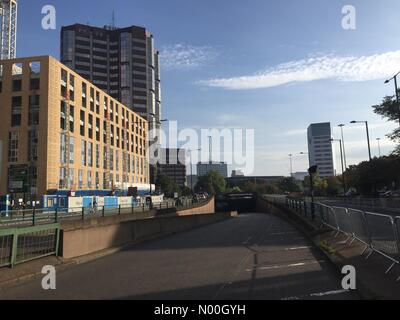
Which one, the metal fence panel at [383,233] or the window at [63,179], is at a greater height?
the window at [63,179]

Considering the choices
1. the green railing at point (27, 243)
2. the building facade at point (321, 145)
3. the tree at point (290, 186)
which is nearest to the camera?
the green railing at point (27, 243)

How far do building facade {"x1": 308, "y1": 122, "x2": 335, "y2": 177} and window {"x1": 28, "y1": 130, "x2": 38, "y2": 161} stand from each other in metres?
84.5

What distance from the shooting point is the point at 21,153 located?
232 ft

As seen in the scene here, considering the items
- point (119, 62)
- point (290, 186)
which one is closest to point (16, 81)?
point (119, 62)

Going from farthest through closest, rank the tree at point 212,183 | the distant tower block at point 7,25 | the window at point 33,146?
1. the tree at point 212,183
2. the distant tower block at point 7,25
3. the window at point 33,146

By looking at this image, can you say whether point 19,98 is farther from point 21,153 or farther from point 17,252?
point 17,252

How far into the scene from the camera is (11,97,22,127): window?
7206 cm

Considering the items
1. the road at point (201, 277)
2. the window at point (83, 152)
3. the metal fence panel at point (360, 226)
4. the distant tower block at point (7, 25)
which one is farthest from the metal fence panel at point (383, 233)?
the distant tower block at point (7, 25)

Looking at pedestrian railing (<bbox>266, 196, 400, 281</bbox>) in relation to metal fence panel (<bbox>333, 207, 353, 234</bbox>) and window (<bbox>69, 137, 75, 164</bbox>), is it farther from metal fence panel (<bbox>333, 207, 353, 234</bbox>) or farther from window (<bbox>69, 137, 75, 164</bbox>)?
window (<bbox>69, 137, 75, 164</bbox>)

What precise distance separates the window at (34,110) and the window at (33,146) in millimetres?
1745

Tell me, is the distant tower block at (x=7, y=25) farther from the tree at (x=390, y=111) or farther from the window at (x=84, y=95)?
the tree at (x=390, y=111)

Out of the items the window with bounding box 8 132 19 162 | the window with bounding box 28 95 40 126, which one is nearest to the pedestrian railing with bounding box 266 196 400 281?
the window with bounding box 28 95 40 126

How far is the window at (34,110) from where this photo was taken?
71.1m
